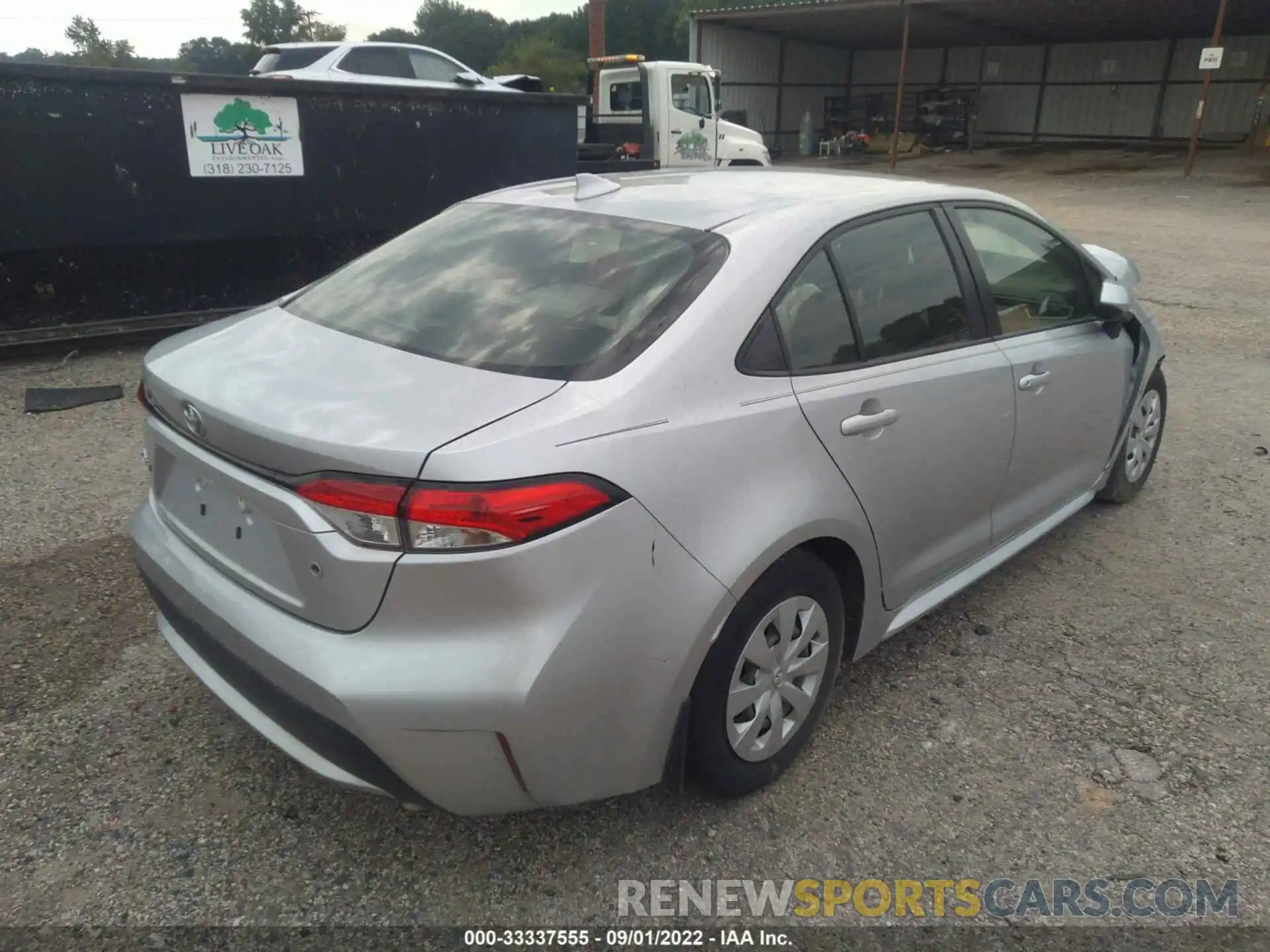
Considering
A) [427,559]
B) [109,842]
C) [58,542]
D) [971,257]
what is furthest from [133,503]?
[971,257]

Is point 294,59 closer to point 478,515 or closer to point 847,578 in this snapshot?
point 847,578

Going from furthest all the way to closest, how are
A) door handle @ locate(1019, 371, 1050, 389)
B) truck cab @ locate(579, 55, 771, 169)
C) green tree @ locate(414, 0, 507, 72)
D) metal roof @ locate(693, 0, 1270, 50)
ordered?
1. green tree @ locate(414, 0, 507, 72)
2. metal roof @ locate(693, 0, 1270, 50)
3. truck cab @ locate(579, 55, 771, 169)
4. door handle @ locate(1019, 371, 1050, 389)

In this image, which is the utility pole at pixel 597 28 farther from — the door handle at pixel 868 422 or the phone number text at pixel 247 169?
the door handle at pixel 868 422

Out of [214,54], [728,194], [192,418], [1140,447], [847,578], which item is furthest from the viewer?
[214,54]

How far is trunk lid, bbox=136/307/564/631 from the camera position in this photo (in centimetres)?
183

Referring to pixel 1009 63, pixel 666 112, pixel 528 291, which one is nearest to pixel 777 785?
pixel 528 291

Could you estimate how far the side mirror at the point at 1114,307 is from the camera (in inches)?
139

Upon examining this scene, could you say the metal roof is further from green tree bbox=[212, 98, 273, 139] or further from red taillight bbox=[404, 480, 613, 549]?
red taillight bbox=[404, 480, 613, 549]

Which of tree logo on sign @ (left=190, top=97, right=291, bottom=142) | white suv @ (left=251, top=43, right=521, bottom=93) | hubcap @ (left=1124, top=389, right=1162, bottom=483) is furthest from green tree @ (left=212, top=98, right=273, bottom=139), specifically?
hubcap @ (left=1124, top=389, right=1162, bottom=483)

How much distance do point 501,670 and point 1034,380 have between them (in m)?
2.22

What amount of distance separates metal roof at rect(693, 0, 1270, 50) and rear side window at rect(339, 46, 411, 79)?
52.4 feet

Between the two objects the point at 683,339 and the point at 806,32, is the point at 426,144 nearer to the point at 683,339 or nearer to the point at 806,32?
the point at 683,339

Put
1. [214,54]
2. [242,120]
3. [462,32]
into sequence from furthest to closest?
[462,32] → [214,54] → [242,120]

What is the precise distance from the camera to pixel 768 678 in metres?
2.34
